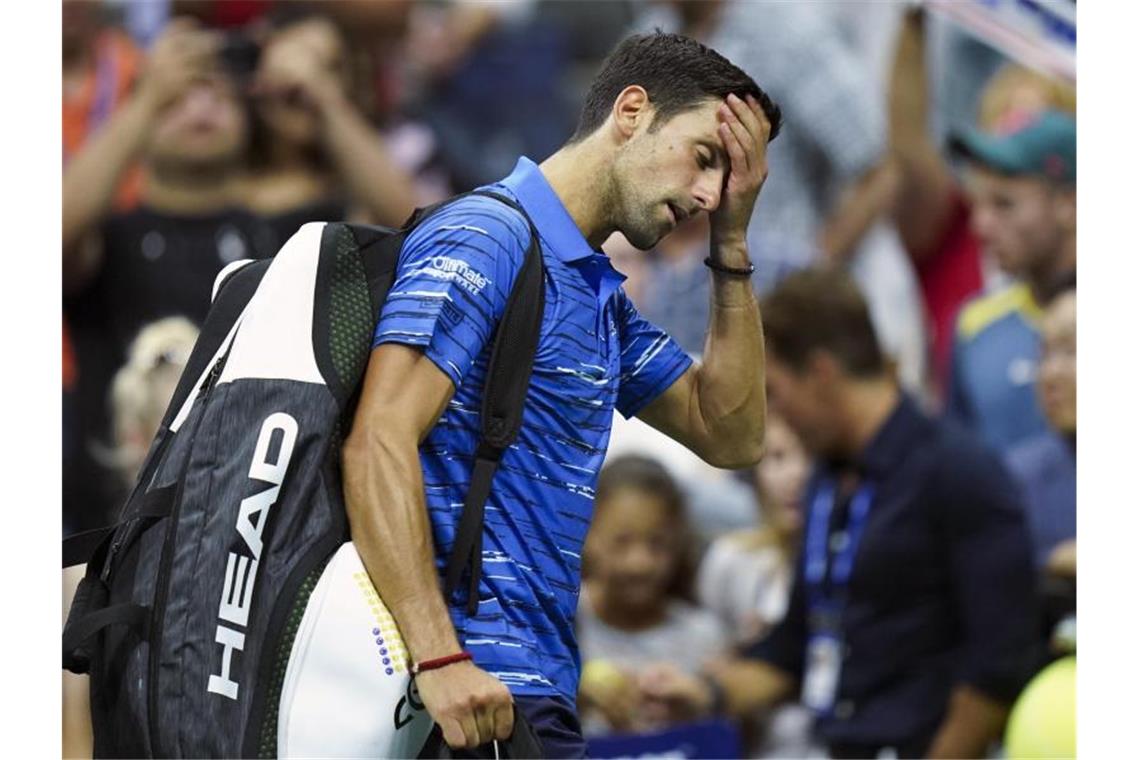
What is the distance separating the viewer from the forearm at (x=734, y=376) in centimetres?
372

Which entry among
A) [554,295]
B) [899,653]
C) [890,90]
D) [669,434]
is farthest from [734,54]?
[554,295]

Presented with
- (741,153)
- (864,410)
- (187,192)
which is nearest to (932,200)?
(864,410)

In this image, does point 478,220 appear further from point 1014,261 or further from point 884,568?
point 1014,261

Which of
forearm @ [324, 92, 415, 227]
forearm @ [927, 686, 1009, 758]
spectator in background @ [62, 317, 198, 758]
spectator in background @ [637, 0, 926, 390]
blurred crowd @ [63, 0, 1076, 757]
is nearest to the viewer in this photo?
forearm @ [927, 686, 1009, 758]

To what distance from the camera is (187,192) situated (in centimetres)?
750

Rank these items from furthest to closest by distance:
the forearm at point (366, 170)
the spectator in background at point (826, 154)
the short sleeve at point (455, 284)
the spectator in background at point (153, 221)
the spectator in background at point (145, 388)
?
the spectator in background at point (826, 154) → the forearm at point (366, 170) → the spectator in background at point (153, 221) → the spectator in background at point (145, 388) → the short sleeve at point (455, 284)

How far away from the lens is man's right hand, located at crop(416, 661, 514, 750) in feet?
9.98

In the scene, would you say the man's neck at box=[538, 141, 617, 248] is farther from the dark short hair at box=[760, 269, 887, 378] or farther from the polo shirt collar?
the dark short hair at box=[760, 269, 887, 378]

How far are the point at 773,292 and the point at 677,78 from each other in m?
3.13

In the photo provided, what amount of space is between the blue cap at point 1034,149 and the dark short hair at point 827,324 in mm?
1269

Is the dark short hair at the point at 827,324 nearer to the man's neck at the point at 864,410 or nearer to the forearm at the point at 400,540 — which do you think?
the man's neck at the point at 864,410

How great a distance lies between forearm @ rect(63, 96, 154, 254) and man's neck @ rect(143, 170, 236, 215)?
0.13 metres

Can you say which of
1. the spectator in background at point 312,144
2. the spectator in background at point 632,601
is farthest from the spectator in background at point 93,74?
the spectator in background at point 632,601

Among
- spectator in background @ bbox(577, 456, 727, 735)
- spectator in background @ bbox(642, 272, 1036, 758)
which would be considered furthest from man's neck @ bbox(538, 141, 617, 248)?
spectator in background @ bbox(577, 456, 727, 735)
